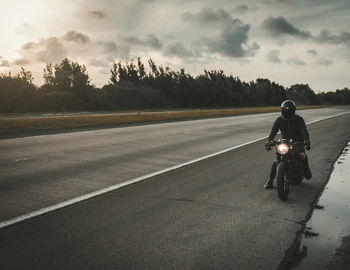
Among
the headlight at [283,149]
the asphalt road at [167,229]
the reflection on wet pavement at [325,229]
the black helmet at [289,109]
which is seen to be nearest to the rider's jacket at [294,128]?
the black helmet at [289,109]

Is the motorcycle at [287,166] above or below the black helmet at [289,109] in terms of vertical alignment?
below

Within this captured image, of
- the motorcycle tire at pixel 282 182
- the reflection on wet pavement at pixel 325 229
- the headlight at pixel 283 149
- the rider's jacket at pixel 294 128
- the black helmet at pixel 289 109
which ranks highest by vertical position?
the black helmet at pixel 289 109

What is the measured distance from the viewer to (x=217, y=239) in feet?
11.7

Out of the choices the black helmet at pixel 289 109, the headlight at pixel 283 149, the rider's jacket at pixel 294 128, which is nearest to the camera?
the headlight at pixel 283 149

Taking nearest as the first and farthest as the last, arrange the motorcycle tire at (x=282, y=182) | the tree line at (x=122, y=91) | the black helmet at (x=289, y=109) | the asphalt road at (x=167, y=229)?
the asphalt road at (x=167, y=229) → the motorcycle tire at (x=282, y=182) → the black helmet at (x=289, y=109) → the tree line at (x=122, y=91)

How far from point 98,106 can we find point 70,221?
5428 cm

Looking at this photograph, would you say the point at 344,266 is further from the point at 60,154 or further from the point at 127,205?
the point at 60,154

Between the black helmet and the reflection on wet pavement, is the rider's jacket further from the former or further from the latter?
the reflection on wet pavement

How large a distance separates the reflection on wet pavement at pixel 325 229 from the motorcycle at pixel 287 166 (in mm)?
549

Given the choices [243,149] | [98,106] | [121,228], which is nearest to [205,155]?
[243,149]

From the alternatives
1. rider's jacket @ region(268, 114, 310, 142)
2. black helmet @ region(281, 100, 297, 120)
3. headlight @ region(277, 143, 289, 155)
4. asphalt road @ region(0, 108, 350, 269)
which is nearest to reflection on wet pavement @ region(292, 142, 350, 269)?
asphalt road @ region(0, 108, 350, 269)

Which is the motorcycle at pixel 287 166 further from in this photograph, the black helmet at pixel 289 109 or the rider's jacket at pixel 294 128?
the black helmet at pixel 289 109

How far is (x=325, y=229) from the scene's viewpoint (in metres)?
3.91

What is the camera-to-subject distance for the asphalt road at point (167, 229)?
122 inches
